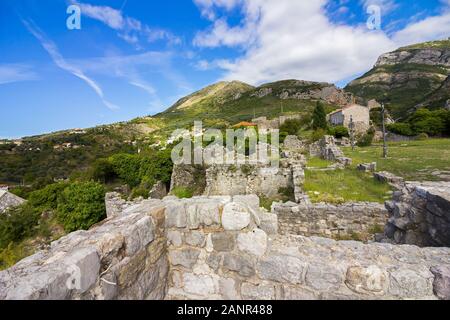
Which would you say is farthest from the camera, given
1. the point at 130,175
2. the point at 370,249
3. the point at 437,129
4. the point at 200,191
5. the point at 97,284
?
the point at 437,129

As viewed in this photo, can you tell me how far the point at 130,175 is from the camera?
23156 mm

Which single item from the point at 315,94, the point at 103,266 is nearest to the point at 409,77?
the point at 315,94

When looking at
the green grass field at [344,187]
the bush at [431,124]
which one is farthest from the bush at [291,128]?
the green grass field at [344,187]

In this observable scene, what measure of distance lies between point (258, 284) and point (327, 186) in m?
7.20

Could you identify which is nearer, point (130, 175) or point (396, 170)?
point (396, 170)

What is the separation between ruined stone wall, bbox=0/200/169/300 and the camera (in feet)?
4.44

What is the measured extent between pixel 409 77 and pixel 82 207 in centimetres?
11556

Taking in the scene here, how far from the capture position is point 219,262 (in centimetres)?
238

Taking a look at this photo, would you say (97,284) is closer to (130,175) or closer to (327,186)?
(327,186)

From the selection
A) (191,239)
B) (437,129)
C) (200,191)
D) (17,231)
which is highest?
(437,129)

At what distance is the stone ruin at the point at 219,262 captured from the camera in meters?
1.69

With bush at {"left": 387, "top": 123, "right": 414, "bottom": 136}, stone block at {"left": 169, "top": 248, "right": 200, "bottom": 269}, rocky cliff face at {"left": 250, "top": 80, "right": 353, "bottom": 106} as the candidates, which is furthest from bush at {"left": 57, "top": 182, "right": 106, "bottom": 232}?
rocky cliff face at {"left": 250, "top": 80, "right": 353, "bottom": 106}
